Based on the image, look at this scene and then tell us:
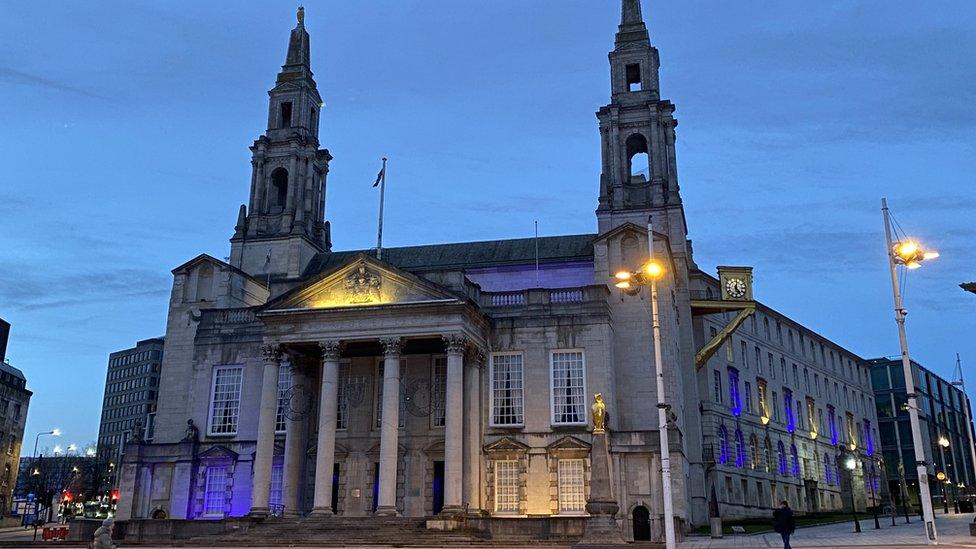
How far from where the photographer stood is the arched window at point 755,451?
67.7 m

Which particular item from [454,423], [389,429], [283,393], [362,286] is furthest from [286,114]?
[454,423]

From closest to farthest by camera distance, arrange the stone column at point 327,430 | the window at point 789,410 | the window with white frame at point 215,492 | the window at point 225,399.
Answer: the stone column at point 327,430 < the window with white frame at point 215,492 < the window at point 225,399 < the window at point 789,410

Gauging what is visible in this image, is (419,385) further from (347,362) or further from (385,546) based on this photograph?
(385,546)

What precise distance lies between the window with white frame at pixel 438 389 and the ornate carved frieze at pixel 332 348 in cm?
550

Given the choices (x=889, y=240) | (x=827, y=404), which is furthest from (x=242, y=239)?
(x=827, y=404)

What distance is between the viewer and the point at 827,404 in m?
86.7

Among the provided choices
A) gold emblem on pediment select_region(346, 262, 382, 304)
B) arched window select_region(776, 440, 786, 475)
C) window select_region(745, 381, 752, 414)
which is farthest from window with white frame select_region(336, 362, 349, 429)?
arched window select_region(776, 440, 786, 475)

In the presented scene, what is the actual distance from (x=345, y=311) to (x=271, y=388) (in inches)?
212

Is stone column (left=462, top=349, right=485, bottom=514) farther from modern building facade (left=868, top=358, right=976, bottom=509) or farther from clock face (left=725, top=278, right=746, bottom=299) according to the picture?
modern building facade (left=868, top=358, right=976, bottom=509)

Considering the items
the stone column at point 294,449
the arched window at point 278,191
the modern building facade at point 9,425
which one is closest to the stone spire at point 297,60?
the arched window at point 278,191

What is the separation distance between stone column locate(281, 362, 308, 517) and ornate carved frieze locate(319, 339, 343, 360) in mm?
3915

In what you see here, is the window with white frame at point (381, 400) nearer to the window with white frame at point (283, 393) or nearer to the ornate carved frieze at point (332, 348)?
the ornate carved frieze at point (332, 348)

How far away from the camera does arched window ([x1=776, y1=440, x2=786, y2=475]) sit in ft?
237

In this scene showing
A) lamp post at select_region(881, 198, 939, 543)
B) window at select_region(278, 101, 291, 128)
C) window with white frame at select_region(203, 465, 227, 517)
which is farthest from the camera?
window at select_region(278, 101, 291, 128)
